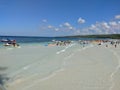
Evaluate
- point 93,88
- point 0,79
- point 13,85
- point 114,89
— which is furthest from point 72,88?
point 0,79

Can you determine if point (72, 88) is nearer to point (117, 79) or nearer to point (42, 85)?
point (42, 85)

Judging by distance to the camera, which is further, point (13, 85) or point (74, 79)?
point (74, 79)

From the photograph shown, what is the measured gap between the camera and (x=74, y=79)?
15.3m

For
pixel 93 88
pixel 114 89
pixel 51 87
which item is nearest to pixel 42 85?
pixel 51 87

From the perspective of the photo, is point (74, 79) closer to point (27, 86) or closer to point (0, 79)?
point (27, 86)

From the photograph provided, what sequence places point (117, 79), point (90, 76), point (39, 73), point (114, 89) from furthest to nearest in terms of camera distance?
point (39, 73)
point (90, 76)
point (117, 79)
point (114, 89)

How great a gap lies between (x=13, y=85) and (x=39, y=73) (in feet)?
14.2

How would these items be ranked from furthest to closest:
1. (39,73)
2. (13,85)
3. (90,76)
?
(39,73)
(90,76)
(13,85)

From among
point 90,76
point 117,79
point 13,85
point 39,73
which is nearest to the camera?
point 13,85

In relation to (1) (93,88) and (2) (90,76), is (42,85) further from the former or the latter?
(2) (90,76)

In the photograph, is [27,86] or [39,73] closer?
[27,86]

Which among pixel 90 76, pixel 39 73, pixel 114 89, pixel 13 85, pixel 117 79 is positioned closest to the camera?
pixel 114 89

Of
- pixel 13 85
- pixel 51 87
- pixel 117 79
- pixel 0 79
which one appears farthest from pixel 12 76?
pixel 117 79

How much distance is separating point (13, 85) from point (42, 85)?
163 centimetres
